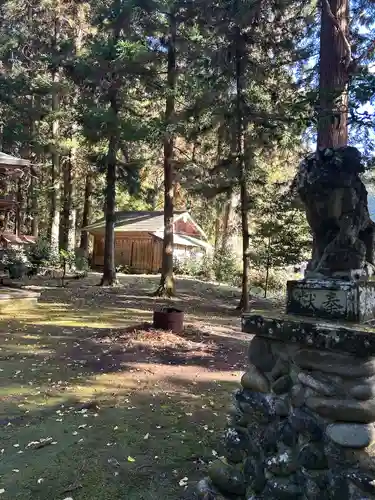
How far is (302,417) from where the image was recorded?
7.30 feet

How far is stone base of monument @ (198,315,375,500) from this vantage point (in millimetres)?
2053

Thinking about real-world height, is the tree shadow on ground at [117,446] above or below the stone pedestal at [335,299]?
below

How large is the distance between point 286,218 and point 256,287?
506 centimetres

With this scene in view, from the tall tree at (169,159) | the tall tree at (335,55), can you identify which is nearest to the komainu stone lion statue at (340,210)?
the tall tree at (335,55)

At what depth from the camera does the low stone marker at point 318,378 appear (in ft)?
6.79

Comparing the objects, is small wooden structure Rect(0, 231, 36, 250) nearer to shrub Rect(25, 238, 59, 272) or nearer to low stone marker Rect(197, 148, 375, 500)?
shrub Rect(25, 238, 59, 272)

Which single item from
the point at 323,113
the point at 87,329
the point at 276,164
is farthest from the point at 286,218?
the point at 323,113

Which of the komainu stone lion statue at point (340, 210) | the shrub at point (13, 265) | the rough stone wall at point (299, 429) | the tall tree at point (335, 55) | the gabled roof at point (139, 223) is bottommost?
the rough stone wall at point (299, 429)

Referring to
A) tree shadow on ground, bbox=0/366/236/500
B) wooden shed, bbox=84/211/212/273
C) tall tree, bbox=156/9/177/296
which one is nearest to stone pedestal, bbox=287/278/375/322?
→ tree shadow on ground, bbox=0/366/236/500

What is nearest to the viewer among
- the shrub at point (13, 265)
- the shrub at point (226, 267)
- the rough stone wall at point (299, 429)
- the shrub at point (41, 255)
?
the rough stone wall at point (299, 429)

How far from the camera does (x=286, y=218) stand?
14.3 metres

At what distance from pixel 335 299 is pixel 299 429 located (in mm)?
692

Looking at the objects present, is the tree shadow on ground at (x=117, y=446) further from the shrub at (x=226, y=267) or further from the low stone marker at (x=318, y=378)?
the shrub at (x=226, y=267)

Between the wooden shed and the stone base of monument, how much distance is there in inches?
987
